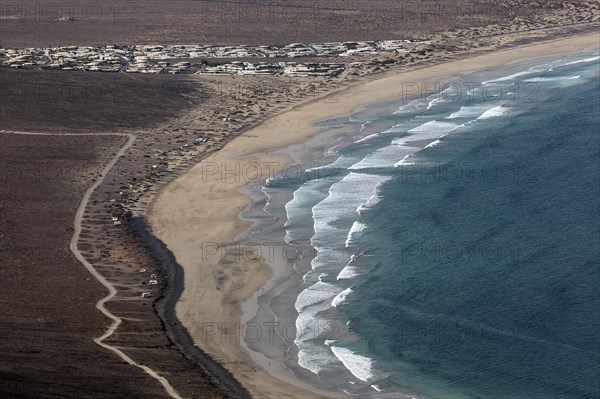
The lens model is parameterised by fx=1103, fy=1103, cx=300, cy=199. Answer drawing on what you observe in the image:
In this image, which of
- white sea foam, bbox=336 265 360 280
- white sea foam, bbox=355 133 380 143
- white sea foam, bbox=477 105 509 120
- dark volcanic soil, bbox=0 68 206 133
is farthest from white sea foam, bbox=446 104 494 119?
white sea foam, bbox=336 265 360 280

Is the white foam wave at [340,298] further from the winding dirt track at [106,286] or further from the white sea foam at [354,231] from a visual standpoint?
the winding dirt track at [106,286]

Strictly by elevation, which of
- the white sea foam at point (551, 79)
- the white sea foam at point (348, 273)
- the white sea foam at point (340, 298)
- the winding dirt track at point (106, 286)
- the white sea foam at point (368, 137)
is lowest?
the white sea foam at point (340, 298)

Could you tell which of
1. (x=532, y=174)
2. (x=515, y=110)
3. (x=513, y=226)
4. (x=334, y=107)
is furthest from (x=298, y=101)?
(x=513, y=226)

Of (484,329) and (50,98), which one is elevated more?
(50,98)

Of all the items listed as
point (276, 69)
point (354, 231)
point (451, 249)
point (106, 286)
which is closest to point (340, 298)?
point (354, 231)

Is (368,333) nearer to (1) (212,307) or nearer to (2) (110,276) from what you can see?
(1) (212,307)

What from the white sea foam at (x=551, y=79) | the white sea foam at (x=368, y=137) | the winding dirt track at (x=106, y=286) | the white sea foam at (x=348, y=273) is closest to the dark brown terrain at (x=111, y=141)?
the winding dirt track at (x=106, y=286)
